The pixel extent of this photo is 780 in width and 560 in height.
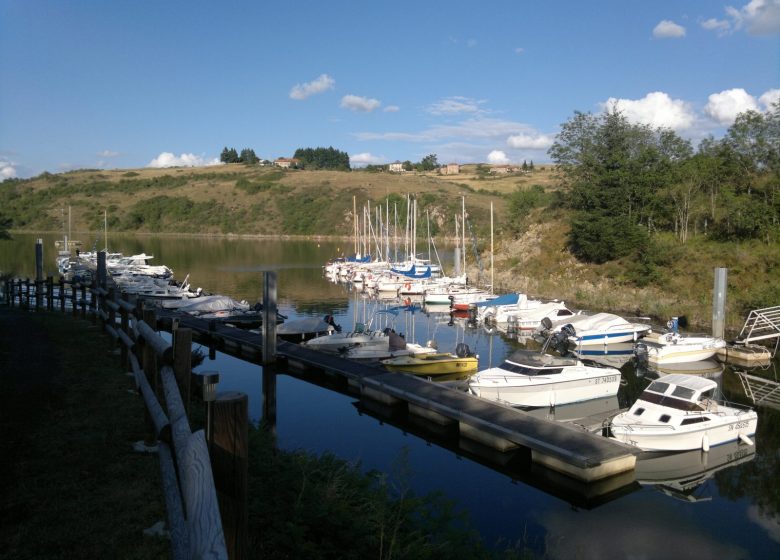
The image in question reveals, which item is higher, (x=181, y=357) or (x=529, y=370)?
(x=181, y=357)

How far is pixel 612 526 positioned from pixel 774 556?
312 centimetres

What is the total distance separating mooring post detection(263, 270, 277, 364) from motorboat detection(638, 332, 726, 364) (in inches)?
680

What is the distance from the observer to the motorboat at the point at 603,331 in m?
32.7

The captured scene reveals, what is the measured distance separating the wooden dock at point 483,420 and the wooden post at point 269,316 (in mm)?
1054

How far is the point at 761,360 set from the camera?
29.2 m

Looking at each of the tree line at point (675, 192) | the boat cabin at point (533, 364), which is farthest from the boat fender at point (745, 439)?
the tree line at point (675, 192)

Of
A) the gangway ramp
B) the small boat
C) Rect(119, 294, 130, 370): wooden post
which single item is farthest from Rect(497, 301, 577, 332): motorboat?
Rect(119, 294, 130, 370): wooden post

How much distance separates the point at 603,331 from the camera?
108 feet

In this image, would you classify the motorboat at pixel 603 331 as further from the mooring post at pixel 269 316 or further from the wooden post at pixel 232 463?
the wooden post at pixel 232 463

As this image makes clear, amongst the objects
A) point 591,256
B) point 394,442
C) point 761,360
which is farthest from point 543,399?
point 591,256

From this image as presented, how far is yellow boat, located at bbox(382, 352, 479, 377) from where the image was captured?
24.4 meters

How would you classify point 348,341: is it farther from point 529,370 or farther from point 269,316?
point 529,370

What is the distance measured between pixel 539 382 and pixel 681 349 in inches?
454

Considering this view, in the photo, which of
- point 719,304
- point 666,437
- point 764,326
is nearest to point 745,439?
point 666,437
